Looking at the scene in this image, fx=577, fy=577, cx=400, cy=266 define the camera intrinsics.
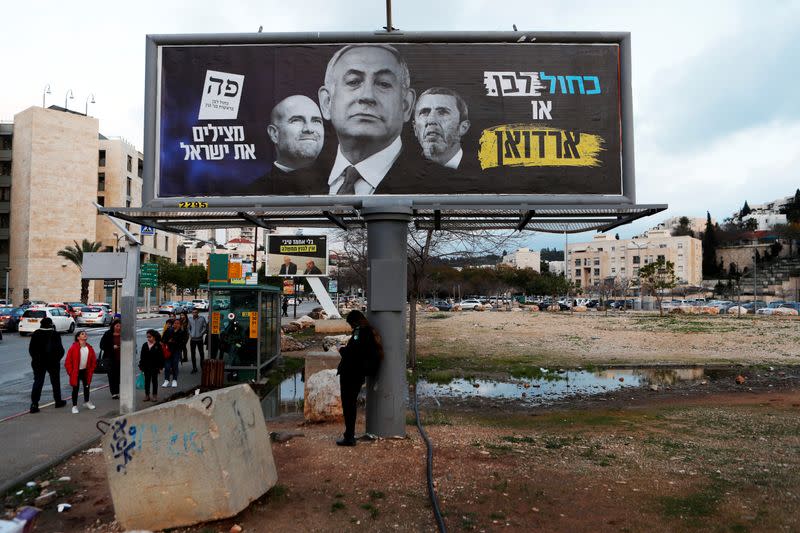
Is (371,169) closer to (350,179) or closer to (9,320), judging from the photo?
(350,179)

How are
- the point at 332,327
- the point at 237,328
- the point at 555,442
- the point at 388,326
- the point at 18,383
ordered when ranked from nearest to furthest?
the point at 388,326, the point at 555,442, the point at 18,383, the point at 237,328, the point at 332,327

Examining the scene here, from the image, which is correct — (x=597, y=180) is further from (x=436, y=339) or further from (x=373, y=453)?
(x=436, y=339)

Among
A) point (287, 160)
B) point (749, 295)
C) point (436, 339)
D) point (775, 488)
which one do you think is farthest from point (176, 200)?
point (749, 295)

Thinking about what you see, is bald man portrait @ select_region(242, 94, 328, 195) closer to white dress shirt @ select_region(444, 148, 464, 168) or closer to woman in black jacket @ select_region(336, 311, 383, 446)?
white dress shirt @ select_region(444, 148, 464, 168)

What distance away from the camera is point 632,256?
5940 inches

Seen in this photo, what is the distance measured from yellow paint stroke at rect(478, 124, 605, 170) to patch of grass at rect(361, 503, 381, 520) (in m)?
4.57

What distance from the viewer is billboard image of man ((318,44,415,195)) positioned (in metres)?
7.76

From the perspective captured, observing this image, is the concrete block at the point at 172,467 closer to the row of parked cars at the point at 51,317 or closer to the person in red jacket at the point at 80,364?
the person in red jacket at the point at 80,364

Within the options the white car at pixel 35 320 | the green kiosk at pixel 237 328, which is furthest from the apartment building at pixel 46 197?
the green kiosk at pixel 237 328

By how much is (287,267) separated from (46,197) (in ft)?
165

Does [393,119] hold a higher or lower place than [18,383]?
higher

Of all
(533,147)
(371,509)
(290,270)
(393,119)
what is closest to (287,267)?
(290,270)

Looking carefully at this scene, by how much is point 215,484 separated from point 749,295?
136035 mm

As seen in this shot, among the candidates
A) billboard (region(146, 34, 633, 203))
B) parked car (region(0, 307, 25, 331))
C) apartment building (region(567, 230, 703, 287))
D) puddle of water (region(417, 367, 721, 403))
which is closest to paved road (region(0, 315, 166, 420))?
billboard (region(146, 34, 633, 203))
